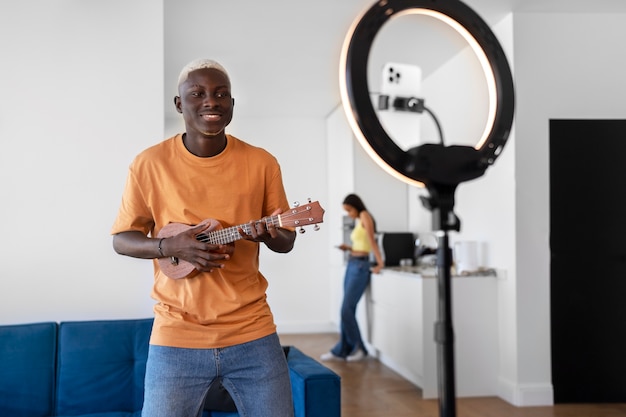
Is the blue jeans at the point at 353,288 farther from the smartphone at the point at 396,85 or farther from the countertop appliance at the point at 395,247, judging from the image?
the smartphone at the point at 396,85

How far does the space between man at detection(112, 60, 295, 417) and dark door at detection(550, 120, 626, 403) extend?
325 cm

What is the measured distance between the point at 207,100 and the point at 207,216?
29 centimetres

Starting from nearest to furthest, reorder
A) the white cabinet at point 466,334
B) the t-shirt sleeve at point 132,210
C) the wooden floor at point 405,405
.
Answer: the t-shirt sleeve at point 132,210
the wooden floor at point 405,405
the white cabinet at point 466,334

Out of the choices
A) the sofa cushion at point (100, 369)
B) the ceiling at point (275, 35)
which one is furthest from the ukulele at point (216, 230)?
the ceiling at point (275, 35)

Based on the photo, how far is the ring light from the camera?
2.33 feet

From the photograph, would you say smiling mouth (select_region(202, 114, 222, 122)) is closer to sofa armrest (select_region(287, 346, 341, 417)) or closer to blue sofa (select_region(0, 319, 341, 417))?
sofa armrest (select_region(287, 346, 341, 417))

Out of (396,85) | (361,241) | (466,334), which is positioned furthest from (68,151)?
(361,241)

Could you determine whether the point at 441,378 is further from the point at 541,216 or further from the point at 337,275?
the point at 337,275

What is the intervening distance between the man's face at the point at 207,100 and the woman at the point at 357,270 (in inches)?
167

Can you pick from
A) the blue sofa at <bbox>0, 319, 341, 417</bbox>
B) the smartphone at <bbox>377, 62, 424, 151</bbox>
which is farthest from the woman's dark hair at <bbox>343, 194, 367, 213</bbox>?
the smartphone at <bbox>377, 62, 424, 151</bbox>

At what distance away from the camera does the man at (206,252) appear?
1.60 metres

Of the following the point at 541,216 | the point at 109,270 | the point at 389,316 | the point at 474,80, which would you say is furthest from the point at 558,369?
the point at 474,80

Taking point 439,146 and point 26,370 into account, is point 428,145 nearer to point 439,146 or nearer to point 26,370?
point 439,146

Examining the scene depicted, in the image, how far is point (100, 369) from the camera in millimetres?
2887
